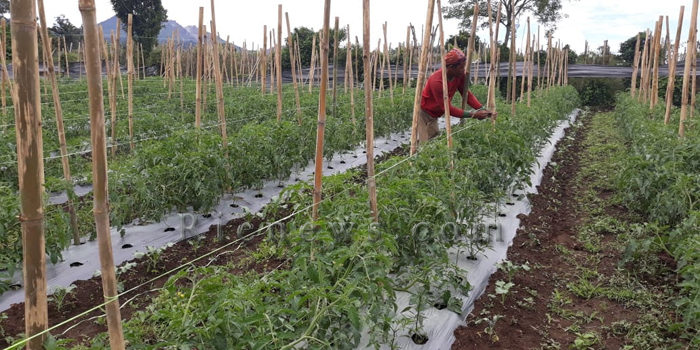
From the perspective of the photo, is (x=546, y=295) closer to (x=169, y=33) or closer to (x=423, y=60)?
(x=423, y=60)

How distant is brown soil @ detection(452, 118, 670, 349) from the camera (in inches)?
120

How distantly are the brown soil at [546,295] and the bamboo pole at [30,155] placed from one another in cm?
223

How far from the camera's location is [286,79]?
80.2 ft

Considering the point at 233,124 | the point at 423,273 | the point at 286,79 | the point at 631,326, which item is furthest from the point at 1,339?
the point at 286,79

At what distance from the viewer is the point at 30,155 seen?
1.37 m

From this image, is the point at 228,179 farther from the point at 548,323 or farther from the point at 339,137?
the point at 548,323

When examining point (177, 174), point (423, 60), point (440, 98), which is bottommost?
point (177, 174)

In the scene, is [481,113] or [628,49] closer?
[481,113]

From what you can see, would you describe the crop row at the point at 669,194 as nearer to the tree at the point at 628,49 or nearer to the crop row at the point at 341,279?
the crop row at the point at 341,279

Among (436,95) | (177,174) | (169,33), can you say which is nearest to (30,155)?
(177,174)

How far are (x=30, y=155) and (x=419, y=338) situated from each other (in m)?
2.23

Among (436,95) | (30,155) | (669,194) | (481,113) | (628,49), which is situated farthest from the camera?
(628,49)

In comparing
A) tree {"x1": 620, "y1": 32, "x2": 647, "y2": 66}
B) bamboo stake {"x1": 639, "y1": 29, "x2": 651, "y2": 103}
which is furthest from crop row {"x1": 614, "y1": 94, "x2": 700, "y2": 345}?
tree {"x1": 620, "y1": 32, "x2": 647, "y2": 66}

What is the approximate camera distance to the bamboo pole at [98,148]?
138 centimetres
